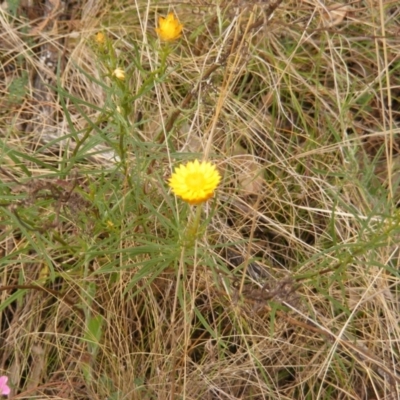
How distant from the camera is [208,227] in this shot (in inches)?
59.7

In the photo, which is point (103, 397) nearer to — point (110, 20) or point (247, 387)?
point (247, 387)

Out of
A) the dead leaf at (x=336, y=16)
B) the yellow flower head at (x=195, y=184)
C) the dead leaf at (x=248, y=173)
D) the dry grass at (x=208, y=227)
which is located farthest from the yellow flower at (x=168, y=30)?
the dead leaf at (x=336, y=16)

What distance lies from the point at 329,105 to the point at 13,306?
869 millimetres

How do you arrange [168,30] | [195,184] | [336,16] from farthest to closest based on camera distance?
[336,16]
[168,30]
[195,184]

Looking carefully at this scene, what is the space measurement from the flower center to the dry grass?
0.27 ft

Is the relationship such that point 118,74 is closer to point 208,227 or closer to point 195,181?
point 195,181

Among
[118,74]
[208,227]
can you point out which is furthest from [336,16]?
[118,74]

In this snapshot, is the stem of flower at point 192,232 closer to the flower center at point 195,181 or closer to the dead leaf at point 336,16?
the flower center at point 195,181

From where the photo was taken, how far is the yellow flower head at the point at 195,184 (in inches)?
42.6

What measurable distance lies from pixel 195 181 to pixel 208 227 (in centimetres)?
41

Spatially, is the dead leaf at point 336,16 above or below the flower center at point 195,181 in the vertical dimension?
below

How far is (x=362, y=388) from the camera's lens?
57.4 inches

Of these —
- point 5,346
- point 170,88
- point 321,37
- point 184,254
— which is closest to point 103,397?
point 5,346

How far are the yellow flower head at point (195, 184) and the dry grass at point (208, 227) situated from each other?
66 mm
